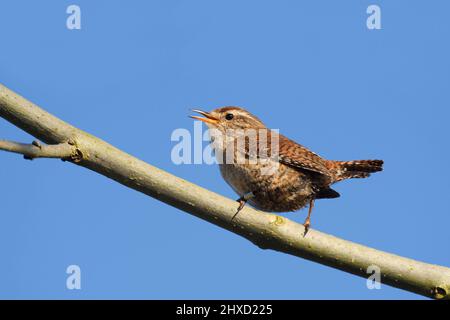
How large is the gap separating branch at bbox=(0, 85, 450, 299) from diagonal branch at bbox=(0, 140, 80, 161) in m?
0.04

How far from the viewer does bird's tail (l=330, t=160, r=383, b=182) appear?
16.6ft

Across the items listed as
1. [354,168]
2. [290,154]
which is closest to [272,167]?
[290,154]

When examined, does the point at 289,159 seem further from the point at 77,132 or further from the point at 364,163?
the point at 77,132

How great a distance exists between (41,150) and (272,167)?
2.60 m

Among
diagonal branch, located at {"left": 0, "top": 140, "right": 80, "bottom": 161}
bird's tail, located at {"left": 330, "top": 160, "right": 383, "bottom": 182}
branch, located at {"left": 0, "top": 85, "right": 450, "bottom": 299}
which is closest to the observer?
diagonal branch, located at {"left": 0, "top": 140, "right": 80, "bottom": 161}

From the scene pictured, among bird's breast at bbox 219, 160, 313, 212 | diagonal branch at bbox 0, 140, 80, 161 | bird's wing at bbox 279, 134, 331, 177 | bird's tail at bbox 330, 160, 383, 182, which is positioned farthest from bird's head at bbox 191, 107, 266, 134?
diagonal branch at bbox 0, 140, 80, 161

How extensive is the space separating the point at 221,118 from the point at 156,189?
8.99 feet

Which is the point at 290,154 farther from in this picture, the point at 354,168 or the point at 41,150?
the point at 41,150

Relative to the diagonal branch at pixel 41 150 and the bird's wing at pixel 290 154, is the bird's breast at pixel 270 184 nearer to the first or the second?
the bird's wing at pixel 290 154

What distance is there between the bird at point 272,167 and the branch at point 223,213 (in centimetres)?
123

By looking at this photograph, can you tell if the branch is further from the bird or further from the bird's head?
the bird's head

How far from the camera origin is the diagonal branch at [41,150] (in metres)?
2.42
